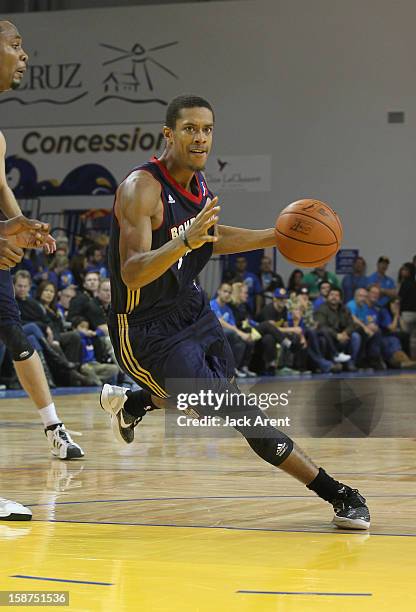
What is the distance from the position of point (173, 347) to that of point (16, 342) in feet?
6.28

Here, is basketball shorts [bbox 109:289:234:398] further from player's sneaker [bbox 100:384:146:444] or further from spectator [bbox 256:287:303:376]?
spectator [bbox 256:287:303:376]

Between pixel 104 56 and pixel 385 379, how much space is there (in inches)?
428

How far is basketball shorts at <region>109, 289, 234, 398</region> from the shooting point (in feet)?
15.7

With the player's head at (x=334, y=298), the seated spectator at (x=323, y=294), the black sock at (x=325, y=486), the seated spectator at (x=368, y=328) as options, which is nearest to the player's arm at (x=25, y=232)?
the black sock at (x=325, y=486)

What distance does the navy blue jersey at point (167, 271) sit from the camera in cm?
487

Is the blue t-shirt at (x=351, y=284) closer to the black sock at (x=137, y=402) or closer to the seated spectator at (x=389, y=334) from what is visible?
the seated spectator at (x=389, y=334)

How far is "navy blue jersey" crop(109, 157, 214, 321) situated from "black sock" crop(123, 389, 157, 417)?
89 cm

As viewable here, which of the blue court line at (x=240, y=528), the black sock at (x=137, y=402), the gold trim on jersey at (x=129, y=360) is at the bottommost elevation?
the blue court line at (x=240, y=528)

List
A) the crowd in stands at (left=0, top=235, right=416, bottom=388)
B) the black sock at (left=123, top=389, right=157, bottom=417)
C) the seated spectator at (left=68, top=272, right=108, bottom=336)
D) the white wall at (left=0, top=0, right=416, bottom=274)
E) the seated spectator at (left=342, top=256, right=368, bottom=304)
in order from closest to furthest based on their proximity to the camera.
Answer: the black sock at (left=123, top=389, right=157, bottom=417)
the crowd in stands at (left=0, top=235, right=416, bottom=388)
the seated spectator at (left=68, top=272, right=108, bottom=336)
the seated spectator at (left=342, top=256, right=368, bottom=304)
the white wall at (left=0, top=0, right=416, bottom=274)

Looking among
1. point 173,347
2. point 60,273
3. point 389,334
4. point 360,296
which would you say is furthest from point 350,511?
point 389,334

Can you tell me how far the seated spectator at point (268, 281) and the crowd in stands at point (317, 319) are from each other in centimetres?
2

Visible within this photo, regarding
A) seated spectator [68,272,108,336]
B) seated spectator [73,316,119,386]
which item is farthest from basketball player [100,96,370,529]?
seated spectator [68,272,108,336]

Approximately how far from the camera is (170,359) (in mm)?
4777

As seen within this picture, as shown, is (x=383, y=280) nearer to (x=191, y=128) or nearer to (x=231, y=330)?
(x=231, y=330)
